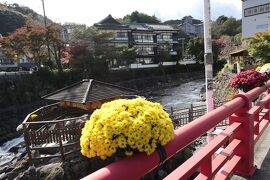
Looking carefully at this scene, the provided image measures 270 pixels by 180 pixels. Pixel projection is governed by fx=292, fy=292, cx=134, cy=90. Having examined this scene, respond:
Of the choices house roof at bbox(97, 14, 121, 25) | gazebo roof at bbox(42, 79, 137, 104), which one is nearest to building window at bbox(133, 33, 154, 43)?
house roof at bbox(97, 14, 121, 25)

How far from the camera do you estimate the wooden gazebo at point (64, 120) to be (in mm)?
10125

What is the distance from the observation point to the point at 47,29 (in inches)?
1294

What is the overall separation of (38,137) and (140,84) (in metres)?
35.1

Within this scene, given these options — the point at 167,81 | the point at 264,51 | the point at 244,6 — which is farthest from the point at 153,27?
the point at 264,51

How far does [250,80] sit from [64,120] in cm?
626

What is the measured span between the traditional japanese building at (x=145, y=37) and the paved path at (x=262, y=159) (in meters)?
42.7

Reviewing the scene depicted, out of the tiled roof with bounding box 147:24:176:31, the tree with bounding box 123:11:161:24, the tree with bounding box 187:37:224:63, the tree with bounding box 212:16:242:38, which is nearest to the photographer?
the tree with bounding box 187:37:224:63

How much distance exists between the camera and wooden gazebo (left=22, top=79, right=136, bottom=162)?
1012 cm

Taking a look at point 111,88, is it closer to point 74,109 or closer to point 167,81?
point 74,109

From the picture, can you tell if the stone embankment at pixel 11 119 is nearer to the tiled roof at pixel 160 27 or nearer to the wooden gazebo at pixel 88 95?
the wooden gazebo at pixel 88 95

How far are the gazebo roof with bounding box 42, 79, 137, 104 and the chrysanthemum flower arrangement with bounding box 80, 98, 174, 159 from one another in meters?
9.28

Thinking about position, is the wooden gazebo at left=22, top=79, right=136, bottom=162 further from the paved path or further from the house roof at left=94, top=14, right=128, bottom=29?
the house roof at left=94, top=14, right=128, bottom=29

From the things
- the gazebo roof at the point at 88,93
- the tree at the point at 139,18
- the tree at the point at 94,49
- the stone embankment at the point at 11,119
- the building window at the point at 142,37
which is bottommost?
the stone embankment at the point at 11,119

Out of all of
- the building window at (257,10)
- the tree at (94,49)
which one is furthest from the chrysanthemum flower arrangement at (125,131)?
the building window at (257,10)
